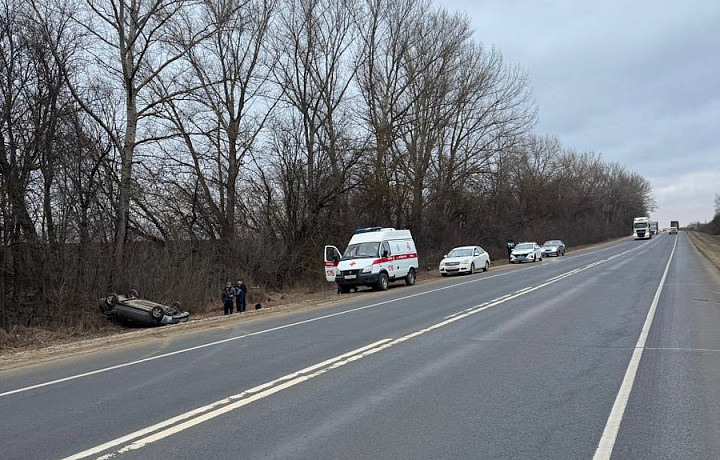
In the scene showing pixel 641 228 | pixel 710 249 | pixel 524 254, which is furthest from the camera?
pixel 641 228

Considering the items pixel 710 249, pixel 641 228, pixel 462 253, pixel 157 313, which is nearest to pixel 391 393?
pixel 157 313

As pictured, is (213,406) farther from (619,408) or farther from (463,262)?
(463,262)

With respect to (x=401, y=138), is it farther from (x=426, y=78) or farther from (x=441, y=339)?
(x=441, y=339)

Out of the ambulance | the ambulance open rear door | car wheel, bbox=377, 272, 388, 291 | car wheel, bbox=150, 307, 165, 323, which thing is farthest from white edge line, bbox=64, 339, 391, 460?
the ambulance open rear door

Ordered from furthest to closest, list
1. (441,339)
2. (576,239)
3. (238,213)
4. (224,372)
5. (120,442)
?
(576,239) → (238,213) → (441,339) → (224,372) → (120,442)

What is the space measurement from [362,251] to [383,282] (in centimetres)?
158

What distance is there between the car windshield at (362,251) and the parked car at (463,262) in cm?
811

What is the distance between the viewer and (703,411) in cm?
571

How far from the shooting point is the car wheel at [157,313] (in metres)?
15.6

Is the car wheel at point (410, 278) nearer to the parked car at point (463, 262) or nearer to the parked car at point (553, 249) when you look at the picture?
the parked car at point (463, 262)

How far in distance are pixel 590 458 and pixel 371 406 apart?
228 cm

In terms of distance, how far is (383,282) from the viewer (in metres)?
23.8

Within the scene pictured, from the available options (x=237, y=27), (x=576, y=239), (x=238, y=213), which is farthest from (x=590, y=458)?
(x=576, y=239)

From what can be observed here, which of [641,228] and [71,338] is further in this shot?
[641,228]
